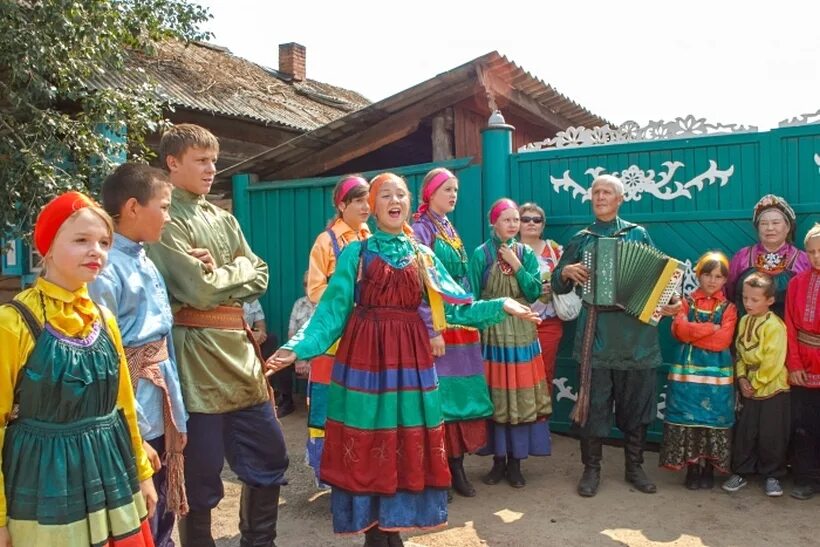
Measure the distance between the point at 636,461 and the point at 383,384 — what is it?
7.09ft

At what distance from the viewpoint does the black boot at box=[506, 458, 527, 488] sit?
15.1ft

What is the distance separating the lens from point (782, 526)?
Answer: 3855 millimetres

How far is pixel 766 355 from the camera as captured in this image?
4.22 m

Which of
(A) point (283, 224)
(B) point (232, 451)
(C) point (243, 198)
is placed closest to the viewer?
(B) point (232, 451)

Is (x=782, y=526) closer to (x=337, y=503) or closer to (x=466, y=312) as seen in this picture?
(x=466, y=312)

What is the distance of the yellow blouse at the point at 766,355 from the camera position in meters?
4.21

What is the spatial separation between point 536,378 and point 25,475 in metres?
3.15

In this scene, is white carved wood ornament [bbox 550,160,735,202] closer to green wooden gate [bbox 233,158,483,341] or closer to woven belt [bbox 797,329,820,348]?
woven belt [bbox 797,329,820,348]

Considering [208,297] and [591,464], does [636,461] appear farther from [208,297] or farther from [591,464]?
[208,297]

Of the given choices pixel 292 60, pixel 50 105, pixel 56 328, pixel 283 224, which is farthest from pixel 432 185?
pixel 292 60

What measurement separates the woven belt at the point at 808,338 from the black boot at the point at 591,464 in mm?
1301

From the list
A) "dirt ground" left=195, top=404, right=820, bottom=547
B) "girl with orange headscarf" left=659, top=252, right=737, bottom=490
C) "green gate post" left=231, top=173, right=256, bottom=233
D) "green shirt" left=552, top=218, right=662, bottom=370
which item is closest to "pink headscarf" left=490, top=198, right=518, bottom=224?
"green shirt" left=552, top=218, right=662, bottom=370

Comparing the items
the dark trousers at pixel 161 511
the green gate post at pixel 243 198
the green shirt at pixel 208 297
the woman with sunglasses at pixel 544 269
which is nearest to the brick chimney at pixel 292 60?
the green gate post at pixel 243 198

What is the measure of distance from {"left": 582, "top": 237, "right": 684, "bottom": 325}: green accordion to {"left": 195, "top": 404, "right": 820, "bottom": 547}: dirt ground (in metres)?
1.09
